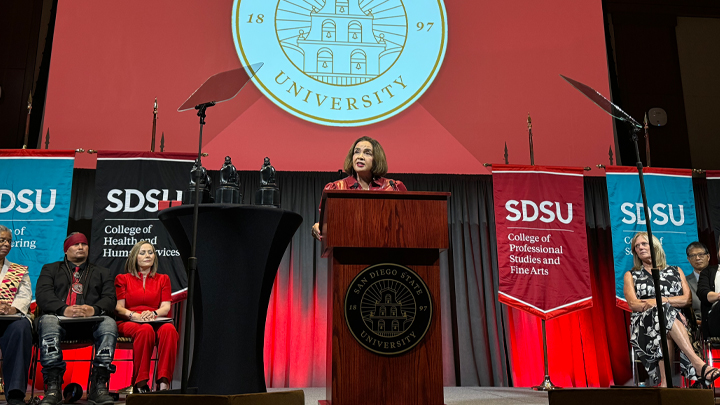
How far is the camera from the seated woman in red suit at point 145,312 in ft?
11.9

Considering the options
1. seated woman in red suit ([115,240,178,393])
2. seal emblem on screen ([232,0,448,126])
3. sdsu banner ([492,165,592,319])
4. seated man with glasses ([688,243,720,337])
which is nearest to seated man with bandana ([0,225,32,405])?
seated woman in red suit ([115,240,178,393])

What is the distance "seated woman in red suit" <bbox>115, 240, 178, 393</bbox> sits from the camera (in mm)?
3625

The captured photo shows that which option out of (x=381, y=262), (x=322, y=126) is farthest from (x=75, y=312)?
(x=322, y=126)

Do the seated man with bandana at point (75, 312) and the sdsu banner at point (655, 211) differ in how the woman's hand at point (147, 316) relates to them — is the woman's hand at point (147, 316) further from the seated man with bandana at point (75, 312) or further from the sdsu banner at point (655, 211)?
the sdsu banner at point (655, 211)

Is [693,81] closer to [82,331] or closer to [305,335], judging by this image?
[305,335]

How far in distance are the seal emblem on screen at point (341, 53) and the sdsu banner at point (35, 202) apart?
167cm

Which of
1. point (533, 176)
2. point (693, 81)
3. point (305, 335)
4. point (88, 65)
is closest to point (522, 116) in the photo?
point (533, 176)

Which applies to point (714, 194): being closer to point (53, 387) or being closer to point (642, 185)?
point (642, 185)

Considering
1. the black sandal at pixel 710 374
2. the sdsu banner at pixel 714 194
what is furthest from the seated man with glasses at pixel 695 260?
the black sandal at pixel 710 374

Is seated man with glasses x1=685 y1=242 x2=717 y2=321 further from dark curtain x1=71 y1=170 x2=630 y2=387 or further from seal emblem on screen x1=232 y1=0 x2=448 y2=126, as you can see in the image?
seal emblem on screen x1=232 y1=0 x2=448 y2=126

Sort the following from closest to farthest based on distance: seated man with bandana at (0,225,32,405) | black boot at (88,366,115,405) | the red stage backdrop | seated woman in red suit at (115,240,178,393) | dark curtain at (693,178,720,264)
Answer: seated man with bandana at (0,225,32,405)
black boot at (88,366,115,405)
seated woman in red suit at (115,240,178,393)
the red stage backdrop
dark curtain at (693,178,720,264)

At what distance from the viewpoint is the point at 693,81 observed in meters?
5.88

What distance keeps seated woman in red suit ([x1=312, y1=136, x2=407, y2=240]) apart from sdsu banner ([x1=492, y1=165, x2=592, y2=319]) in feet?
6.61

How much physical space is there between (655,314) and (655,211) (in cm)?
122
